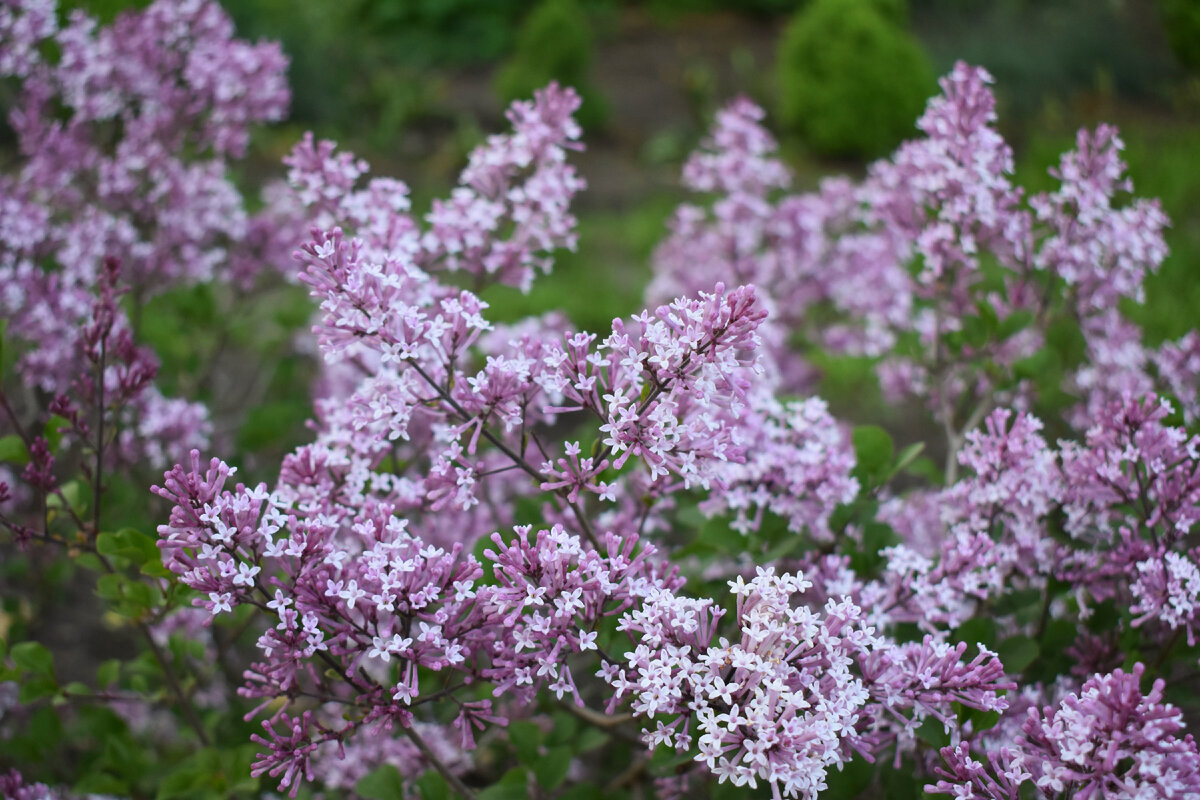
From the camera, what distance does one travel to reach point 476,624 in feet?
4.75

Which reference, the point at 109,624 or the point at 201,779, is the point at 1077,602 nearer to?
the point at 201,779

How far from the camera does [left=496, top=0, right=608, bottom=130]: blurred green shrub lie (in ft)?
35.2

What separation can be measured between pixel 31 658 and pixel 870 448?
1708 mm

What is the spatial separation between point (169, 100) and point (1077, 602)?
8.63ft

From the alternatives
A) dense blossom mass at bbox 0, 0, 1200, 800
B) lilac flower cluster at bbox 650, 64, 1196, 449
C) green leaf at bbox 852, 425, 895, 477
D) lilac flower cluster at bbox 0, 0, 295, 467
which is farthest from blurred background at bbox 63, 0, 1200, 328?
green leaf at bbox 852, 425, 895, 477

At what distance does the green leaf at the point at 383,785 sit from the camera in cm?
174

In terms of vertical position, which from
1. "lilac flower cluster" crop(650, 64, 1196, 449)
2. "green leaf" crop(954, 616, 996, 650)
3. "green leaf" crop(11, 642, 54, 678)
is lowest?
"green leaf" crop(954, 616, 996, 650)

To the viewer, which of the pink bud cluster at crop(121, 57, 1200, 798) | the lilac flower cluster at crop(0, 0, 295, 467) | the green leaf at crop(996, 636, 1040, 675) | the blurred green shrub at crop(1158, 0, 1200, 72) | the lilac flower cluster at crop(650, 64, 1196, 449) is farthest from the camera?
the blurred green shrub at crop(1158, 0, 1200, 72)

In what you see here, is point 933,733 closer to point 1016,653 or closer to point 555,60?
point 1016,653

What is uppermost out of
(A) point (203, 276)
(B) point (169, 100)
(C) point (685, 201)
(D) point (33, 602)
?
(C) point (685, 201)

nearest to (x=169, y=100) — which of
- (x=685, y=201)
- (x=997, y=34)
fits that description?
(x=685, y=201)

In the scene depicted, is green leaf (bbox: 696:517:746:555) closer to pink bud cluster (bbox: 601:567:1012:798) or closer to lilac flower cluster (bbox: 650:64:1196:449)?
pink bud cluster (bbox: 601:567:1012:798)

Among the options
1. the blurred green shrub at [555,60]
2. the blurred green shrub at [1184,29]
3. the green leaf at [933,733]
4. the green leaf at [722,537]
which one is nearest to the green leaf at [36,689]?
the green leaf at [722,537]

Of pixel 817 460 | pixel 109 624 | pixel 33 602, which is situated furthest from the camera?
pixel 109 624
